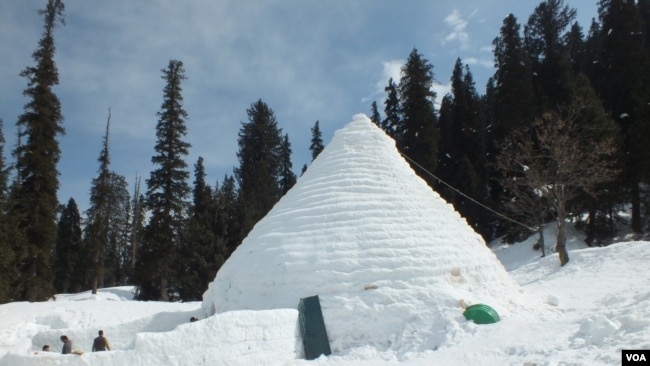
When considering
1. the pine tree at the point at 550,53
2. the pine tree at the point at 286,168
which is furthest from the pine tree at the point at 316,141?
the pine tree at the point at 550,53

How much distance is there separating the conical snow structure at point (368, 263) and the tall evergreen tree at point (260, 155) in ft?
70.7

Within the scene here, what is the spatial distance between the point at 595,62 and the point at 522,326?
3115cm

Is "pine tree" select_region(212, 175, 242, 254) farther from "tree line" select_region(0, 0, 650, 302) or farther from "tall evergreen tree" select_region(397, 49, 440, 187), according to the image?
"tall evergreen tree" select_region(397, 49, 440, 187)

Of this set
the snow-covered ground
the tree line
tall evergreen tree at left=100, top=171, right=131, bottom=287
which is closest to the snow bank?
the snow-covered ground

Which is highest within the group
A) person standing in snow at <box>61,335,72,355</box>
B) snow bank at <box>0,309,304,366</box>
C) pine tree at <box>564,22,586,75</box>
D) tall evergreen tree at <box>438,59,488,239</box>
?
pine tree at <box>564,22,586,75</box>

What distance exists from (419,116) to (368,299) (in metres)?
22.5

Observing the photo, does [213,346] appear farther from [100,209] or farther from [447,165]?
[447,165]

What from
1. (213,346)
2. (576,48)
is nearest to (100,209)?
(213,346)

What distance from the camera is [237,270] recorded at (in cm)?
897

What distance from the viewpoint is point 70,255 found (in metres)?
34.6

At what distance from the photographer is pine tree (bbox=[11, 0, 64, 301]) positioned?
17812mm

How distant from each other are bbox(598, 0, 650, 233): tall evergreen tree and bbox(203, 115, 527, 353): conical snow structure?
15.5 metres

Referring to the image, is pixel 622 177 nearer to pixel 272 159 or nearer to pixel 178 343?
pixel 178 343

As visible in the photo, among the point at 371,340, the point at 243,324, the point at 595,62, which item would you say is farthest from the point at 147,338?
the point at 595,62
